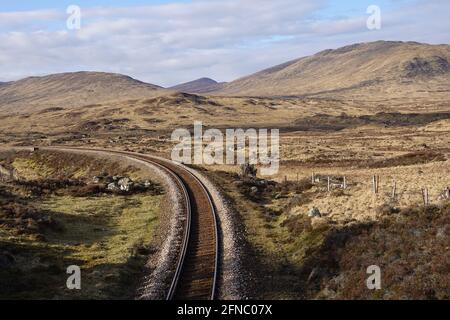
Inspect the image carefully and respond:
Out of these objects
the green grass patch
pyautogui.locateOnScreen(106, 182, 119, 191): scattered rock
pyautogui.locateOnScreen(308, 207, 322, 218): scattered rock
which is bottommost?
the green grass patch

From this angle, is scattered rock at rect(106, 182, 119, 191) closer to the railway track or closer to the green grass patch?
the green grass patch

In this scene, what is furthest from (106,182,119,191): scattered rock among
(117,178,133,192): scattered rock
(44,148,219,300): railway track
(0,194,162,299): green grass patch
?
(44,148,219,300): railway track

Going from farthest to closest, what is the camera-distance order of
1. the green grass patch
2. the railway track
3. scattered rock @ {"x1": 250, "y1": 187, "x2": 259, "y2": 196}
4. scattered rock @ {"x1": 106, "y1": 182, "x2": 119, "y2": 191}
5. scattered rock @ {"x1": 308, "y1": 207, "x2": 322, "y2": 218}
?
scattered rock @ {"x1": 106, "y1": 182, "x2": 119, "y2": 191}
scattered rock @ {"x1": 250, "y1": 187, "x2": 259, "y2": 196}
scattered rock @ {"x1": 308, "y1": 207, "x2": 322, "y2": 218}
the green grass patch
the railway track

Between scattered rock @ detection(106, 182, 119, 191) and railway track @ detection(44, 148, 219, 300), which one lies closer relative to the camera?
railway track @ detection(44, 148, 219, 300)

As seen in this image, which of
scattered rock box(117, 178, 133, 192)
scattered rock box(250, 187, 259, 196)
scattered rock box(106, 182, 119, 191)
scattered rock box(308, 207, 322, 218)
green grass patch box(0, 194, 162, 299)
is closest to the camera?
green grass patch box(0, 194, 162, 299)

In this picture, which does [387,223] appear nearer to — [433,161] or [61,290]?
[61,290]

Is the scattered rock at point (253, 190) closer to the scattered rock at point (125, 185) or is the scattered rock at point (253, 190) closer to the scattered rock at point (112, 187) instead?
the scattered rock at point (125, 185)

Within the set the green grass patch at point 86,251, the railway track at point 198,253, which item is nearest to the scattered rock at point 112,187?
the green grass patch at point 86,251

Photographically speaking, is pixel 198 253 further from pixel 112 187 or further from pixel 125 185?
pixel 112 187

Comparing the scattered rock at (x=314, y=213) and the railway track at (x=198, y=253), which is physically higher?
the scattered rock at (x=314, y=213)
